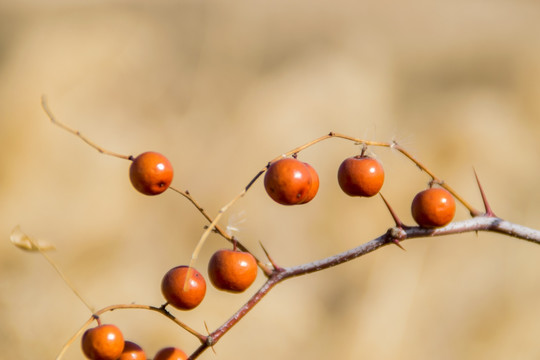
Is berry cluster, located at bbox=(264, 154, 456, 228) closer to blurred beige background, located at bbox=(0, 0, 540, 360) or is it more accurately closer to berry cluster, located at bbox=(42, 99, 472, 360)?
berry cluster, located at bbox=(42, 99, 472, 360)

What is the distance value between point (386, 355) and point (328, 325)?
25 centimetres

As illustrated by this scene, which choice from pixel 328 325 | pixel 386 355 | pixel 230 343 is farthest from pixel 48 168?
pixel 386 355

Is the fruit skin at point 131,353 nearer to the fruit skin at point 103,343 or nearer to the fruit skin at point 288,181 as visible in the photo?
the fruit skin at point 103,343

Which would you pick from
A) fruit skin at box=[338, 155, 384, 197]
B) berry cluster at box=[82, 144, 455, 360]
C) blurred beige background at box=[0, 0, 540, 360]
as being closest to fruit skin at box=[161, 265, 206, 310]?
berry cluster at box=[82, 144, 455, 360]

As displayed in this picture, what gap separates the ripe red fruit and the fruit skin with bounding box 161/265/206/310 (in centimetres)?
9

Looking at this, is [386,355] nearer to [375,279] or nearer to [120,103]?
[375,279]

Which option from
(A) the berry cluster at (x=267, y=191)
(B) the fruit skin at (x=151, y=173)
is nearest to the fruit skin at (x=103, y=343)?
(A) the berry cluster at (x=267, y=191)

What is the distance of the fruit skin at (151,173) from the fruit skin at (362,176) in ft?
0.47

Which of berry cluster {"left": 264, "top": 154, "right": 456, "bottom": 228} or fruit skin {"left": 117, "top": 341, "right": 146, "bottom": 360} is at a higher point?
berry cluster {"left": 264, "top": 154, "right": 456, "bottom": 228}

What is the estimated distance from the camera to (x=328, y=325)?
95.0 inches

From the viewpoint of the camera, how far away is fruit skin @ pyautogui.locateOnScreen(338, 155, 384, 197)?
1.67 feet

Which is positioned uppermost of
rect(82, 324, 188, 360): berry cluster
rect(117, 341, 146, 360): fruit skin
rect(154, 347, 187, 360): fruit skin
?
rect(82, 324, 188, 360): berry cluster

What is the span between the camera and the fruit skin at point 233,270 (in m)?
0.49

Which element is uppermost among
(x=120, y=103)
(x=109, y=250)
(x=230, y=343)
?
(x=120, y=103)
